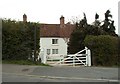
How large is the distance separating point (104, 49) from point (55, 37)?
34397 millimetres

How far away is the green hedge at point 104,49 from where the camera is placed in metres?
23.8

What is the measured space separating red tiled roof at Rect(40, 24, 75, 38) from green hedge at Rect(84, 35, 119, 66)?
3344cm

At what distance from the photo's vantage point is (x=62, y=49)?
5897 centimetres

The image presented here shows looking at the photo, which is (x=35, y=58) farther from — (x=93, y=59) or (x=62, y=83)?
(x=62, y=83)

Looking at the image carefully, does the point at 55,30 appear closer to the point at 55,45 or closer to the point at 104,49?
the point at 55,45

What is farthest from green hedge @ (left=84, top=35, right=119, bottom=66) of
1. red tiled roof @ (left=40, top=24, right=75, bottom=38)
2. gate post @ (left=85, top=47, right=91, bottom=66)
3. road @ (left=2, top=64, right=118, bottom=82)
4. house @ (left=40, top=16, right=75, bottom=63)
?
red tiled roof @ (left=40, top=24, right=75, bottom=38)

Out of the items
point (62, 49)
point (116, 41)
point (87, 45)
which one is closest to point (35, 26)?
point (87, 45)

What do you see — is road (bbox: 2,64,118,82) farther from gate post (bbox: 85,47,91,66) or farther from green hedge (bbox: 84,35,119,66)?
gate post (bbox: 85,47,91,66)

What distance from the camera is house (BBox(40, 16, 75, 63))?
5722 cm

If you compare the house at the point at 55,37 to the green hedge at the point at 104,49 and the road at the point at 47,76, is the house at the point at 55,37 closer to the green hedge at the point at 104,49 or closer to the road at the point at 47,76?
the green hedge at the point at 104,49

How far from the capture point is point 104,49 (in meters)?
23.8

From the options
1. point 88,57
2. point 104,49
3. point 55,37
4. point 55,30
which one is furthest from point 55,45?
point 104,49

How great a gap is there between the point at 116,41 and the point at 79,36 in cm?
1451

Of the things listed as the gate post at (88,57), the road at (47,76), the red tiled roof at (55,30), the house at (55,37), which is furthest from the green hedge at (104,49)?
the red tiled roof at (55,30)
